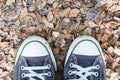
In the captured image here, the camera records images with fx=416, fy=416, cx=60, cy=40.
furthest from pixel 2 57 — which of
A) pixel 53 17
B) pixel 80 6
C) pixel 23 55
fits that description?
pixel 80 6

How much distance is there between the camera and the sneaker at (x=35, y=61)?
1.54 metres

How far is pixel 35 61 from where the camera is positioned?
154cm

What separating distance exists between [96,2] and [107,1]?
0.04 metres

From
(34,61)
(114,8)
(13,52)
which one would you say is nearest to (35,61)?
(34,61)

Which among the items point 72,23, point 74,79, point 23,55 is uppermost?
point 72,23

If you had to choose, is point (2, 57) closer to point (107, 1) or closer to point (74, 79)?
point (74, 79)

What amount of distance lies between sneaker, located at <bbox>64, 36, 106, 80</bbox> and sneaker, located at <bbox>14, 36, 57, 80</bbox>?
0.22 feet

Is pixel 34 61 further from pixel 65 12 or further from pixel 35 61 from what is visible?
pixel 65 12

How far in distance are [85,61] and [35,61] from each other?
0.18 metres

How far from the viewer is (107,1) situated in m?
1.57

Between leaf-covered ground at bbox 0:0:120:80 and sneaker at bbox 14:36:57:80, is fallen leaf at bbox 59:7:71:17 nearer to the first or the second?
leaf-covered ground at bbox 0:0:120:80

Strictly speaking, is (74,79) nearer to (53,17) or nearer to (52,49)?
(52,49)

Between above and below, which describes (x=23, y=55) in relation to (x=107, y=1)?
below

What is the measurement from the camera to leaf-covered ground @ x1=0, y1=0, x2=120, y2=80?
62.0 inches
